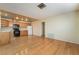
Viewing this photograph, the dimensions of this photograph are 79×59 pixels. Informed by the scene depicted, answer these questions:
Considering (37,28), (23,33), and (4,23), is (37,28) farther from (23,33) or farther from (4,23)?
(4,23)

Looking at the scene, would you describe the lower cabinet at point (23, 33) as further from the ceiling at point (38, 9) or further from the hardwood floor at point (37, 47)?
the ceiling at point (38, 9)

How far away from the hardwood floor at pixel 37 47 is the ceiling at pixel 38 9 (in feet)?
2.64

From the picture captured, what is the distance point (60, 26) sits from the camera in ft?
12.0

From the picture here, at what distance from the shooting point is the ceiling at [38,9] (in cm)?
313

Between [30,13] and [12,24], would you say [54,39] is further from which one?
[12,24]

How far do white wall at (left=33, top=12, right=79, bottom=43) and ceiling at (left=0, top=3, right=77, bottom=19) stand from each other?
0.17 metres

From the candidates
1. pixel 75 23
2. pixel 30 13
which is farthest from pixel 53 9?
pixel 75 23

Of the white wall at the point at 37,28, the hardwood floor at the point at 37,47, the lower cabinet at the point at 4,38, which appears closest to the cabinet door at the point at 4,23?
the lower cabinet at the point at 4,38

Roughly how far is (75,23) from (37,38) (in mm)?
1410

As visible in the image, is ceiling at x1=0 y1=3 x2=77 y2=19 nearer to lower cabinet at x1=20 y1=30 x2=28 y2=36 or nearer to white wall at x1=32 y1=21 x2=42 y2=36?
white wall at x1=32 y1=21 x2=42 y2=36

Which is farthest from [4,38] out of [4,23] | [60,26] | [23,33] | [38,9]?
[60,26]

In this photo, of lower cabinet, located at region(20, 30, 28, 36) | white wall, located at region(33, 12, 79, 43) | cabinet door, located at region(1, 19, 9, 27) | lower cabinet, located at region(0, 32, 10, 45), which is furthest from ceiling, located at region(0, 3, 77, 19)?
lower cabinet, located at region(0, 32, 10, 45)

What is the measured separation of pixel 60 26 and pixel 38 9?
0.96 m

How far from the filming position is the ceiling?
10.3ft
